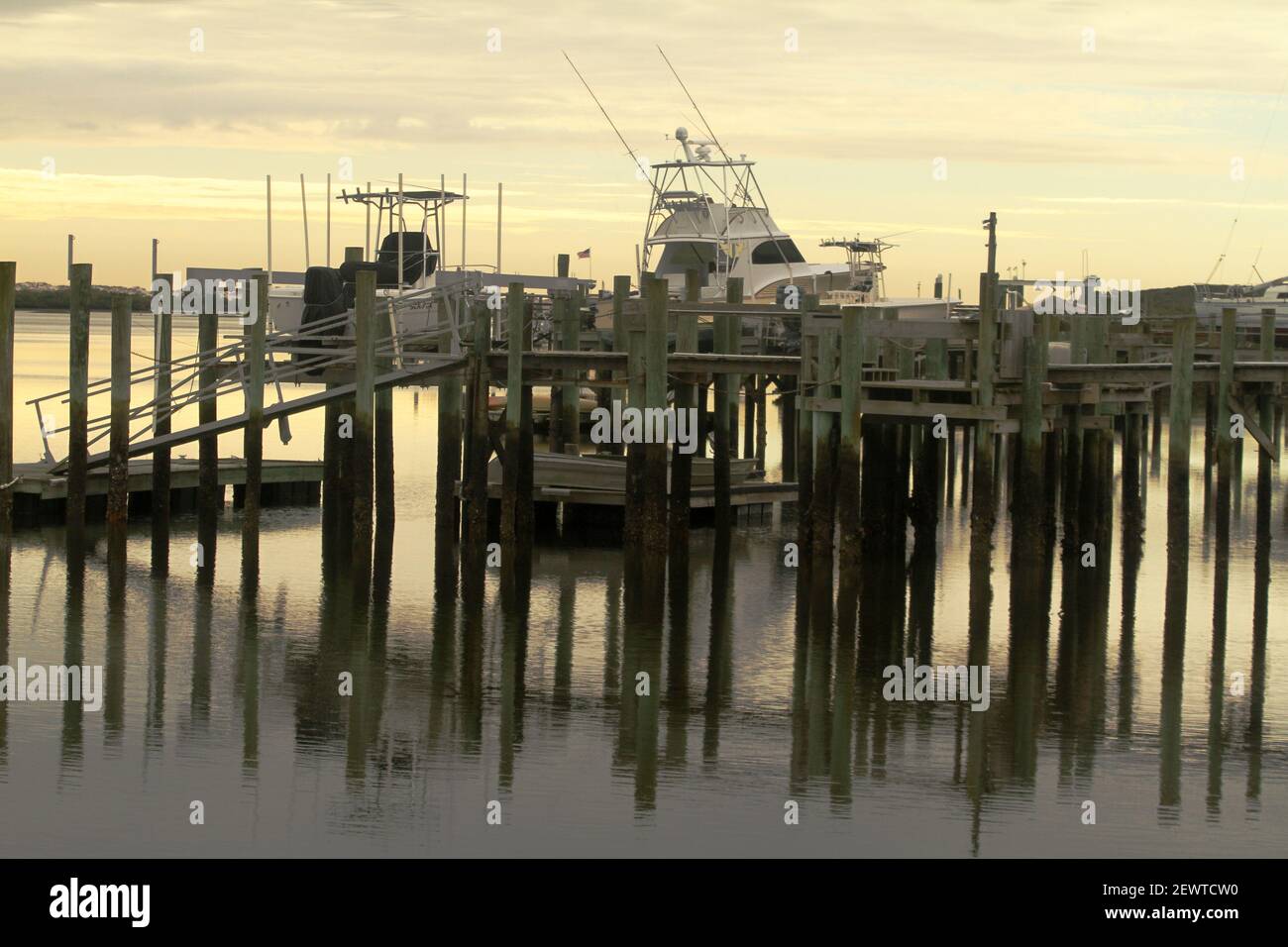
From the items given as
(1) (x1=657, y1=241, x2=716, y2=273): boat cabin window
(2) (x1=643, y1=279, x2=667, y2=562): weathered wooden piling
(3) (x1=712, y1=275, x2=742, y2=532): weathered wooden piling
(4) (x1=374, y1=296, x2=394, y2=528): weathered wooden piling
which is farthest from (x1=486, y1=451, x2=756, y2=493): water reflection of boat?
(1) (x1=657, y1=241, x2=716, y2=273): boat cabin window

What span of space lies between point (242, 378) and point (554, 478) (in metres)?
4.43

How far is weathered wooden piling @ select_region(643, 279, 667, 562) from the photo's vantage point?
22.2 m

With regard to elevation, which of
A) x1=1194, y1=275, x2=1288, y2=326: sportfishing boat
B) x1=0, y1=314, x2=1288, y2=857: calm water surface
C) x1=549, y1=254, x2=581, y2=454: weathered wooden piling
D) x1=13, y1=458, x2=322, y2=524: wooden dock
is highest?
x1=1194, y1=275, x2=1288, y2=326: sportfishing boat

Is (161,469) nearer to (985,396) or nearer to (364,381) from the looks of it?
(364,381)

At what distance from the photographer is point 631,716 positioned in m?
16.6

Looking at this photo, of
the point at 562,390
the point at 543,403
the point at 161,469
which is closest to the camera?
the point at 161,469

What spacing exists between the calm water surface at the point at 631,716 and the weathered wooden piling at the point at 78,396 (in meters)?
0.76

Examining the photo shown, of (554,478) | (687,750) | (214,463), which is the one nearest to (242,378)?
(214,463)

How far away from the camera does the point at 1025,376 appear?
Answer: 21453 millimetres

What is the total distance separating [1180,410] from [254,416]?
11.0 metres

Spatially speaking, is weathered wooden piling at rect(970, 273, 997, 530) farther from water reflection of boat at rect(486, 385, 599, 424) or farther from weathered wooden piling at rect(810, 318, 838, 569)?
water reflection of boat at rect(486, 385, 599, 424)

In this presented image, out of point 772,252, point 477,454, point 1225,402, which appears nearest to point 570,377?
point 477,454

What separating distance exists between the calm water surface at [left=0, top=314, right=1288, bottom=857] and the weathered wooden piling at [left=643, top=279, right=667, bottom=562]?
74 cm
